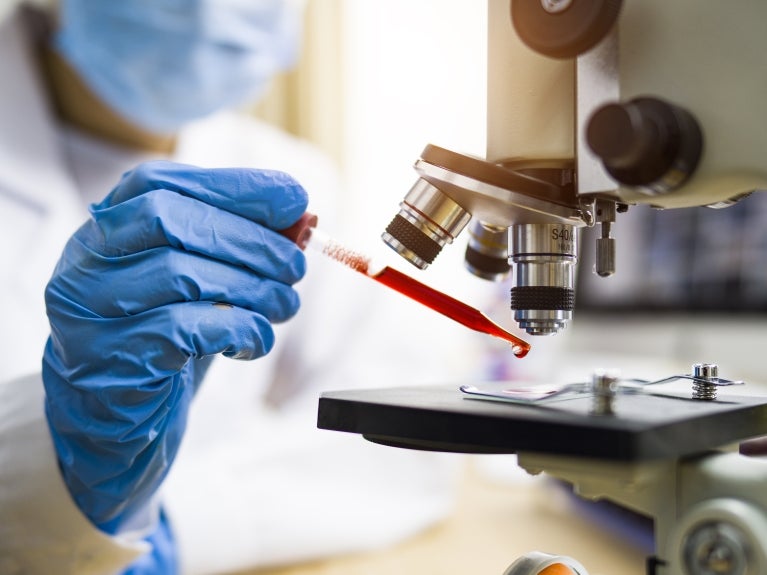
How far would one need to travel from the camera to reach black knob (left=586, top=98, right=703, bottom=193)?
0.48m

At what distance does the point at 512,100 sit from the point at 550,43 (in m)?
0.07

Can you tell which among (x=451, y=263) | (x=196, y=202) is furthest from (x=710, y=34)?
(x=451, y=263)

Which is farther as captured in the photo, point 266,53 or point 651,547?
point 266,53

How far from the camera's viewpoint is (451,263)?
6.61ft

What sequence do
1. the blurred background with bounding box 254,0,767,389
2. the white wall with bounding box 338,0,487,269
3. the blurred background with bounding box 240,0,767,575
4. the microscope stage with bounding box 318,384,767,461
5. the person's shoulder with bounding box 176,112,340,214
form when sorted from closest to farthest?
1. the microscope stage with bounding box 318,384,767,461
2. the blurred background with bounding box 240,0,767,575
3. the person's shoulder with bounding box 176,112,340,214
4. the blurred background with bounding box 254,0,767,389
5. the white wall with bounding box 338,0,487,269

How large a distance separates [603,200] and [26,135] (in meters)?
1.15

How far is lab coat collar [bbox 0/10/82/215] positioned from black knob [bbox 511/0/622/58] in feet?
3.37

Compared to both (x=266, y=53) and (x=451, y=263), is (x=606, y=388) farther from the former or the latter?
(x=451, y=263)

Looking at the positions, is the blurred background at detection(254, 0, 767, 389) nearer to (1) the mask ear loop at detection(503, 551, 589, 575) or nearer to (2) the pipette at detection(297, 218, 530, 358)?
(2) the pipette at detection(297, 218, 530, 358)

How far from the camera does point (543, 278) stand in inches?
23.6

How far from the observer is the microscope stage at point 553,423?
450 millimetres

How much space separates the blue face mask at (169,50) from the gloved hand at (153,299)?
65 cm

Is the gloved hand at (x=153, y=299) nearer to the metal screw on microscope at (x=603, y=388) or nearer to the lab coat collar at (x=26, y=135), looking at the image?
the metal screw on microscope at (x=603, y=388)

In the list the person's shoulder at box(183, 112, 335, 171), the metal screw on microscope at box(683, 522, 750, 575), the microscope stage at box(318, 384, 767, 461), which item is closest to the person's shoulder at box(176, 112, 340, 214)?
the person's shoulder at box(183, 112, 335, 171)
